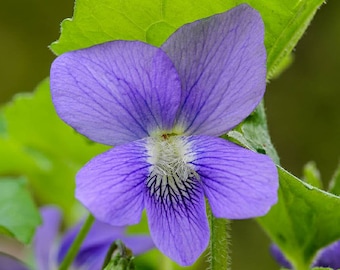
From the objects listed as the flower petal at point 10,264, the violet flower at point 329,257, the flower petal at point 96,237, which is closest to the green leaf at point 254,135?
the violet flower at point 329,257

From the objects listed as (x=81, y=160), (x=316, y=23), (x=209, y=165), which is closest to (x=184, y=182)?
(x=209, y=165)

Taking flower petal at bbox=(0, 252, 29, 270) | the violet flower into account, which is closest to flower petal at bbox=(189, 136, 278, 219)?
the violet flower

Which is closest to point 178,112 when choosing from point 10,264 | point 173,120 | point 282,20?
point 173,120

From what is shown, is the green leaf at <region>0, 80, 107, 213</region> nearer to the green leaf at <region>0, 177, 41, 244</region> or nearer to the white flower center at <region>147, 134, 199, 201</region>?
the green leaf at <region>0, 177, 41, 244</region>

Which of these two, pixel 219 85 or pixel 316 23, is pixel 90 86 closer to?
pixel 219 85

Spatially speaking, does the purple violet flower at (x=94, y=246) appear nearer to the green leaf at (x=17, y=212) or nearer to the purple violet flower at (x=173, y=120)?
the green leaf at (x=17, y=212)

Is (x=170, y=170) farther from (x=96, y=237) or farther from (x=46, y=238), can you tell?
(x=46, y=238)
